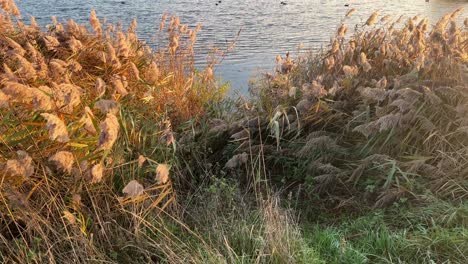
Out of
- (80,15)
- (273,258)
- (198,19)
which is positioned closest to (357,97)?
(273,258)

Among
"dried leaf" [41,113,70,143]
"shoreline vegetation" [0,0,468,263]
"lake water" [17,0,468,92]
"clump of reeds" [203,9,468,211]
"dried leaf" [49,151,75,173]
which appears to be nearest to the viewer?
"dried leaf" [41,113,70,143]

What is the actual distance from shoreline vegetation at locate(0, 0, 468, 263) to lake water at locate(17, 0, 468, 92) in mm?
3164

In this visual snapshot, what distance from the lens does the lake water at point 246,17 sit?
11117mm

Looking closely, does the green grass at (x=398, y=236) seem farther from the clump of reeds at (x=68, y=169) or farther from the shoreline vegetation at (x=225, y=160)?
the clump of reeds at (x=68, y=169)

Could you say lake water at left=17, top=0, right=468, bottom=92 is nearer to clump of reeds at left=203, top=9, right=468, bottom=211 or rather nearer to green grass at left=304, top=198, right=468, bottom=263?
clump of reeds at left=203, top=9, right=468, bottom=211

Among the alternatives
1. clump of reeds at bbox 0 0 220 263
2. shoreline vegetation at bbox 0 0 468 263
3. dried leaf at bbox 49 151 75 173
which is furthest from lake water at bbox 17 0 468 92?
dried leaf at bbox 49 151 75 173

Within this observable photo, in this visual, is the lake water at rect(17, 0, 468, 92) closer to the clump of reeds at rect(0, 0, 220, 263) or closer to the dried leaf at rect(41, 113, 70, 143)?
the clump of reeds at rect(0, 0, 220, 263)

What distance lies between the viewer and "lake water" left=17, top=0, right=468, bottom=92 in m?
11.1

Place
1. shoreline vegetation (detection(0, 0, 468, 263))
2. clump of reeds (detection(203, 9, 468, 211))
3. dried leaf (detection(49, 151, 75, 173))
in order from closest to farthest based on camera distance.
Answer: dried leaf (detection(49, 151, 75, 173))
shoreline vegetation (detection(0, 0, 468, 263))
clump of reeds (detection(203, 9, 468, 211))

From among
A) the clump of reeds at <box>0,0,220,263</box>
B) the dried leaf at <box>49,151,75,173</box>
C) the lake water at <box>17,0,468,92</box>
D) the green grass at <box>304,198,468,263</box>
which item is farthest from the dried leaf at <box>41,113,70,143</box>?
the lake water at <box>17,0,468,92</box>

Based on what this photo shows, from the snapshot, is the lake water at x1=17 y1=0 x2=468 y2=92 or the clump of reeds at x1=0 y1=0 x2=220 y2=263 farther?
the lake water at x1=17 y1=0 x2=468 y2=92

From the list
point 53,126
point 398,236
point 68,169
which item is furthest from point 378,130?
point 53,126

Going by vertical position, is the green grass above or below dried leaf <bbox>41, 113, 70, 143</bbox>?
below

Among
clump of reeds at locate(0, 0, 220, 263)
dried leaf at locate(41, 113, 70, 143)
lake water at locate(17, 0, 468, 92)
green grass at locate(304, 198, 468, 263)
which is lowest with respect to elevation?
lake water at locate(17, 0, 468, 92)
